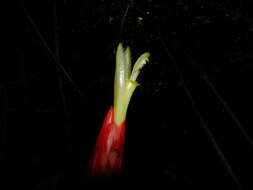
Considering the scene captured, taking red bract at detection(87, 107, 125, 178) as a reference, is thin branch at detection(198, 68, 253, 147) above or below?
above

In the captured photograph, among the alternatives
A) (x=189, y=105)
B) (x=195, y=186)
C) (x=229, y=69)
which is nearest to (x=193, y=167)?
(x=195, y=186)

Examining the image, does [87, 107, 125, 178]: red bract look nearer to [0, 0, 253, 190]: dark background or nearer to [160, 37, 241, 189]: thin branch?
[0, 0, 253, 190]: dark background

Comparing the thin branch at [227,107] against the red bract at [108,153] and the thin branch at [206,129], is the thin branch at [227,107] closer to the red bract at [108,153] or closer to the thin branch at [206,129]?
the thin branch at [206,129]

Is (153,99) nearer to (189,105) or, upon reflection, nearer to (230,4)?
(189,105)

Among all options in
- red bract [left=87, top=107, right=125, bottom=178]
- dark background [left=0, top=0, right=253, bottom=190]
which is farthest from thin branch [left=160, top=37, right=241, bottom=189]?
red bract [left=87, top=107, right=125, bottom=178]

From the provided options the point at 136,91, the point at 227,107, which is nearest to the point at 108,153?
the point at 136,91

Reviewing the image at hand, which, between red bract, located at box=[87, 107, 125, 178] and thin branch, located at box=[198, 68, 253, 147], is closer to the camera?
red bract, located at box=[87, 107, 125, 178]

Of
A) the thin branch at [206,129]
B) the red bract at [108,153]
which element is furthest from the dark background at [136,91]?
the red bract at [108,153]
